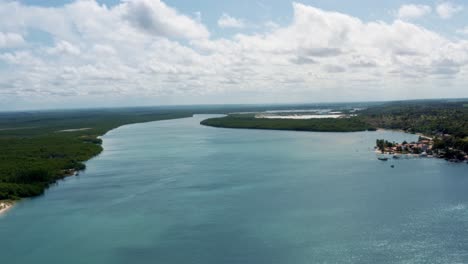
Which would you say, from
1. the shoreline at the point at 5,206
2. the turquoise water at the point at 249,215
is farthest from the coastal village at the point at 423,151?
the shoreline at the point at 5,206

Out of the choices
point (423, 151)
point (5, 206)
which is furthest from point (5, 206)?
point (423, 151)

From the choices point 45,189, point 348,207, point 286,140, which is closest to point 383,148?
point 286,140

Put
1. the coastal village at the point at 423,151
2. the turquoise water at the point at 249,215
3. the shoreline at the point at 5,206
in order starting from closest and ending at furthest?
the turquoise water at the point at 249,215, the shoreline at the point at 5,206, the coastal village at the point at 423,151

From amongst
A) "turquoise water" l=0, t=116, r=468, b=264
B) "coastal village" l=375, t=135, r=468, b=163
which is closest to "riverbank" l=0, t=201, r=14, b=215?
"turquoise water" l=0, t=116, r=468, b=264

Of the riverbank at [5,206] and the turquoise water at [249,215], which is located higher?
the riverbank at [5,206]

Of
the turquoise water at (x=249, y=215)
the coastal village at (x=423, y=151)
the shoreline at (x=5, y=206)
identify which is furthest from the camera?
the coastal village at (x=423, y=151)

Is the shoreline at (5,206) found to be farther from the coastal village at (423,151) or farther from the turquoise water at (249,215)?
the coastal village at (423,151)

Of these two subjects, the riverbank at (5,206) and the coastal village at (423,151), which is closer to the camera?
the riverbank at (5,206)

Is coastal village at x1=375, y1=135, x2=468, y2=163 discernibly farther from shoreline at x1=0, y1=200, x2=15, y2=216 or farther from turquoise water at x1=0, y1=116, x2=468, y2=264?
shoreline at x1=0, y1=200, x2=15, y2=216

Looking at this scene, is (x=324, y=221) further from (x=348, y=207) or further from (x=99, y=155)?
(x=99, y=155)
